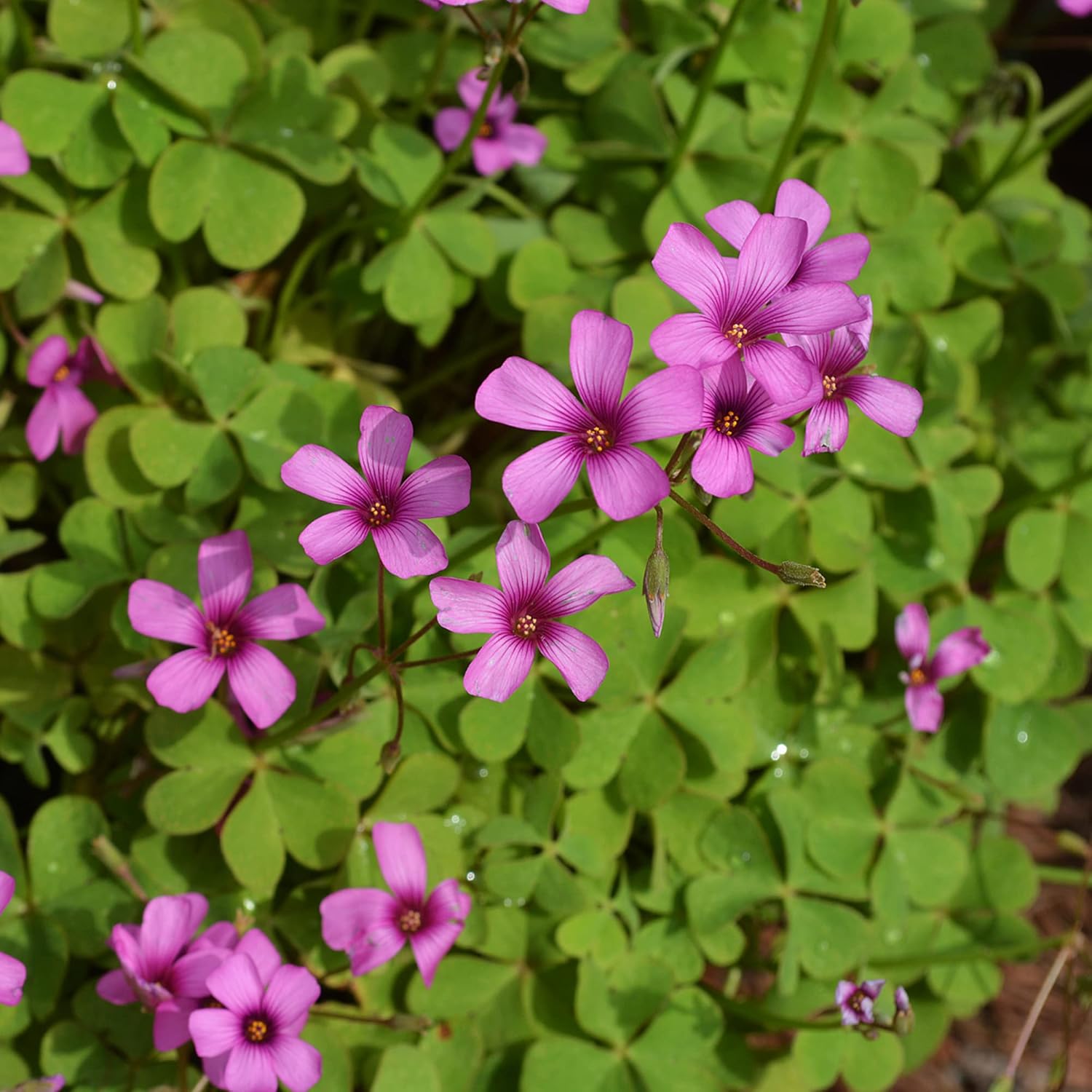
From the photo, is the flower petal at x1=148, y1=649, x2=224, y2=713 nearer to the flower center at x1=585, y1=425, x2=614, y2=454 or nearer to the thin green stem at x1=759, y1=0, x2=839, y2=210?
the flower center at x1=585, y1=425, x2=614, y2=454

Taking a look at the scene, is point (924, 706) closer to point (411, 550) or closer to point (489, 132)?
point (411, 550)

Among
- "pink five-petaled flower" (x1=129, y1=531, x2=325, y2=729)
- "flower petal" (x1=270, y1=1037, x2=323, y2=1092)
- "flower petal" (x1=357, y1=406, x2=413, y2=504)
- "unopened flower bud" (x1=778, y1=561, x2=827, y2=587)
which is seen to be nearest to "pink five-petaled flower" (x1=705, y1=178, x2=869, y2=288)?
"unopened flower bud" (x1=778, y1=561, x2=827, y2=587)

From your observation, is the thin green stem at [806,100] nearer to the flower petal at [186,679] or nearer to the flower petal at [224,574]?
the flower petal at [224,574]

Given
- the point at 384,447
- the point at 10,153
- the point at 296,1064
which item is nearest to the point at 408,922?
the point at 296,1064

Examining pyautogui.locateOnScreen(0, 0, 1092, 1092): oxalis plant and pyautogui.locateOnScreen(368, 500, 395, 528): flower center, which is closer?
pyautogui.locateOnScreen(368, 500, 395, 528): flower center

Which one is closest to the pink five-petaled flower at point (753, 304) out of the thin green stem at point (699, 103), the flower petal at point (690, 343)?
the flower petal at point (690, 343)

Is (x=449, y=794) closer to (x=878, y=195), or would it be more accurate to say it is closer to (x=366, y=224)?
(x=366, y=224)
